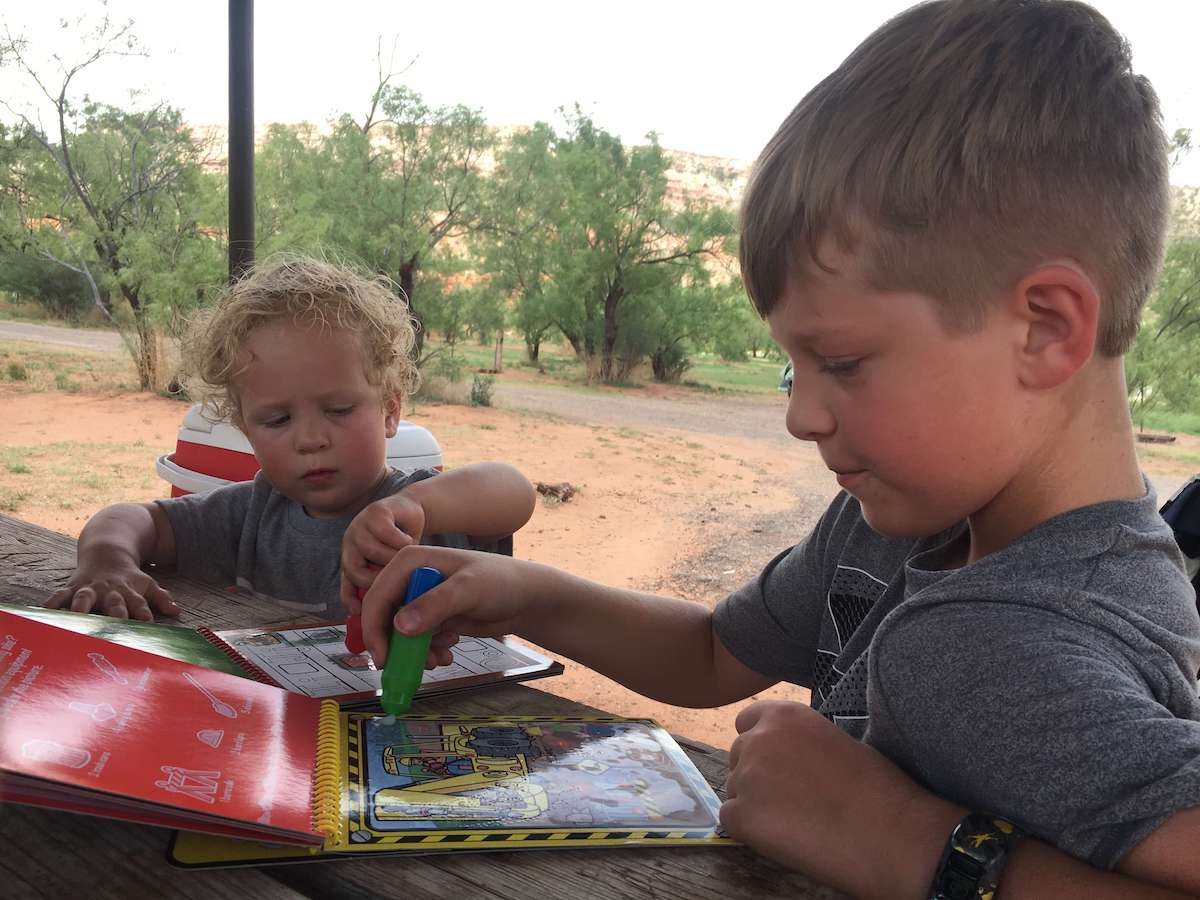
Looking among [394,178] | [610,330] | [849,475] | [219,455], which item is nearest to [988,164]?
[849,475]

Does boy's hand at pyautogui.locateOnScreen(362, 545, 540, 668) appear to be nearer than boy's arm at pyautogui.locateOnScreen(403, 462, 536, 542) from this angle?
Yes

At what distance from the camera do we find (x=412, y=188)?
10.2 metres

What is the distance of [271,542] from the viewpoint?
1.33 metres

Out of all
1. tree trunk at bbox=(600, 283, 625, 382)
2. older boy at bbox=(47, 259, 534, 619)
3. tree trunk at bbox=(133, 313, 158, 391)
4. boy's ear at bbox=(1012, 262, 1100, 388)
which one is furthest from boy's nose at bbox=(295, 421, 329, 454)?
tree trunk at bbox=(600, 283, 625, 382)

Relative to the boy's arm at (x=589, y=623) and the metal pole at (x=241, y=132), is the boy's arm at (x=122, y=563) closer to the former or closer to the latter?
the boy's arm at (x=589, y=623)

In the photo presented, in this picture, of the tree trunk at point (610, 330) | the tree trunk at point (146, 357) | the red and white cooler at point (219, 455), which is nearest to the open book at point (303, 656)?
the red and white cooler at point (219, 455)

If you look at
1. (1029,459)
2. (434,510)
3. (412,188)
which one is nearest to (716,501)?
(412,188)

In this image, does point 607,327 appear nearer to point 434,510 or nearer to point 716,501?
point 716,501

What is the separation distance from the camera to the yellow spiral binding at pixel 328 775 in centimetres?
50

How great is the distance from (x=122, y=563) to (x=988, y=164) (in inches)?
35.8

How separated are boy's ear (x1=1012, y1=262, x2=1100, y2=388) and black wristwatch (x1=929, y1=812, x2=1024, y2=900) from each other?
255 millimetres

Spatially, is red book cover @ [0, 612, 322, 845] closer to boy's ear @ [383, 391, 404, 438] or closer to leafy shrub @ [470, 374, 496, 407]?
boy's ear @ [383, 391, 404, 438]

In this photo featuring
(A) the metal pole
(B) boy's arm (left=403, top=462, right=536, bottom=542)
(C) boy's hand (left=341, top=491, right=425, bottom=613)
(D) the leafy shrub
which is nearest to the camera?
(C) boy's hand (left=341, top=491, right=425, bottom=613)

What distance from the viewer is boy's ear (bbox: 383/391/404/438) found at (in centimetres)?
137
